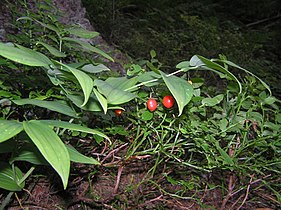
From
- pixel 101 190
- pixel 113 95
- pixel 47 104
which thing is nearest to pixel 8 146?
pixel 47 104

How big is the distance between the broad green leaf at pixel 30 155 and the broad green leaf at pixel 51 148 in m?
0.28

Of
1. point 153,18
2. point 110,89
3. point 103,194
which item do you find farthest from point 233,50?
point 110,89

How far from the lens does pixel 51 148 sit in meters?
0.35

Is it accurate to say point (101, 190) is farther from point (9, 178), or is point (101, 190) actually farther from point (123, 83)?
point (123, 83)

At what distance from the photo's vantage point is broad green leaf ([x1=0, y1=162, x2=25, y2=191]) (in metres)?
0.69

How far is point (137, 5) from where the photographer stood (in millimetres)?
3506

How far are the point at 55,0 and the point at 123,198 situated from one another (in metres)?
1.71

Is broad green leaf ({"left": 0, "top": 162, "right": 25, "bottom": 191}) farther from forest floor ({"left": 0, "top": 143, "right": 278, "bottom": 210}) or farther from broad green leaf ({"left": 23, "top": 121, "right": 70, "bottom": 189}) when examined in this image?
broad green leaf ({"left": 23, "top": 121, "right": 70, "bottom": 189})

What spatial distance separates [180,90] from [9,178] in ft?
1.64

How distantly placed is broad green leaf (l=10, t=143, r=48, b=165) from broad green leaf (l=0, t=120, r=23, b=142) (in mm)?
272

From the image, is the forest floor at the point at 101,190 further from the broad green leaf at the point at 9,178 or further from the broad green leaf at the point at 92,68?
the broad green leaf at the point at 92,68

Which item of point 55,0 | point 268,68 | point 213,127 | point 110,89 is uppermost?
point 110,89

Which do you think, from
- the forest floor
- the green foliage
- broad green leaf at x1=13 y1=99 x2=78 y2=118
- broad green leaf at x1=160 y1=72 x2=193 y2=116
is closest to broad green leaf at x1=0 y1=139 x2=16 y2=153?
the green foliage

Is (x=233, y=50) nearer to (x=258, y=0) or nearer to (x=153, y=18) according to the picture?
(x=153, y=18)
